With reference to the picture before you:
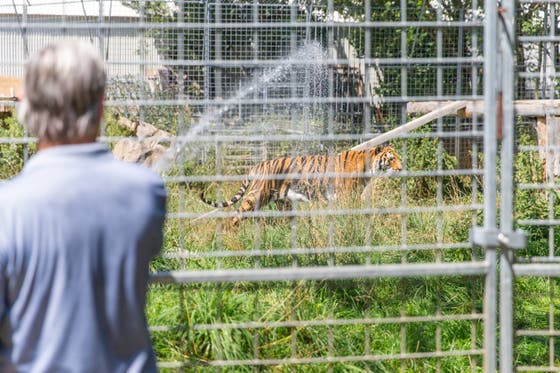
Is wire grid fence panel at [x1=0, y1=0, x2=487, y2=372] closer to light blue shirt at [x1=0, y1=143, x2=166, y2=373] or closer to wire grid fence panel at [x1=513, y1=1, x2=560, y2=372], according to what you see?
wire grid fence panel at [x1=513, y1=1, x2=560, y2=372]

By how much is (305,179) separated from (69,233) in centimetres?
480

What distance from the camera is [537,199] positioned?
7.00 m

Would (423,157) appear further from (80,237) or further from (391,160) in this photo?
(80,237)

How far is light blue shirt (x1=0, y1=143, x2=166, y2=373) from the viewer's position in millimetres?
1933

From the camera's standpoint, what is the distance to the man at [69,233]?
1.94m

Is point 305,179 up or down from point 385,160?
down

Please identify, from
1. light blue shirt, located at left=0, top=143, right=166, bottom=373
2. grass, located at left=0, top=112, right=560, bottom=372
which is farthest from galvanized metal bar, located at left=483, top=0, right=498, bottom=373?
light blue shirt, located at left=0, top=143, right=166, bottom=373

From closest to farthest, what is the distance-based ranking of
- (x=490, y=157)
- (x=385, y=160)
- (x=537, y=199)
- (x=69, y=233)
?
(x=69, y=233) → (x=490, y=157) → (x=537, y=199) → (x=385, y=160)

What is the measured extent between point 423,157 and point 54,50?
26.6 ft

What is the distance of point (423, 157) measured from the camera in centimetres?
977

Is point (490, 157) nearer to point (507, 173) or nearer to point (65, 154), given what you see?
point (507, 173)

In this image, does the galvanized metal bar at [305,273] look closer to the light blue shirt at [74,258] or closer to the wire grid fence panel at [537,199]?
the wire grid fence panel at [537,199]

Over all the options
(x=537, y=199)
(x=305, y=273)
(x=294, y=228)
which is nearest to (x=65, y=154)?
(x=305, y=273)

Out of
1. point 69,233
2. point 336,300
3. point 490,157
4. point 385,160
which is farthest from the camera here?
point 385,160
